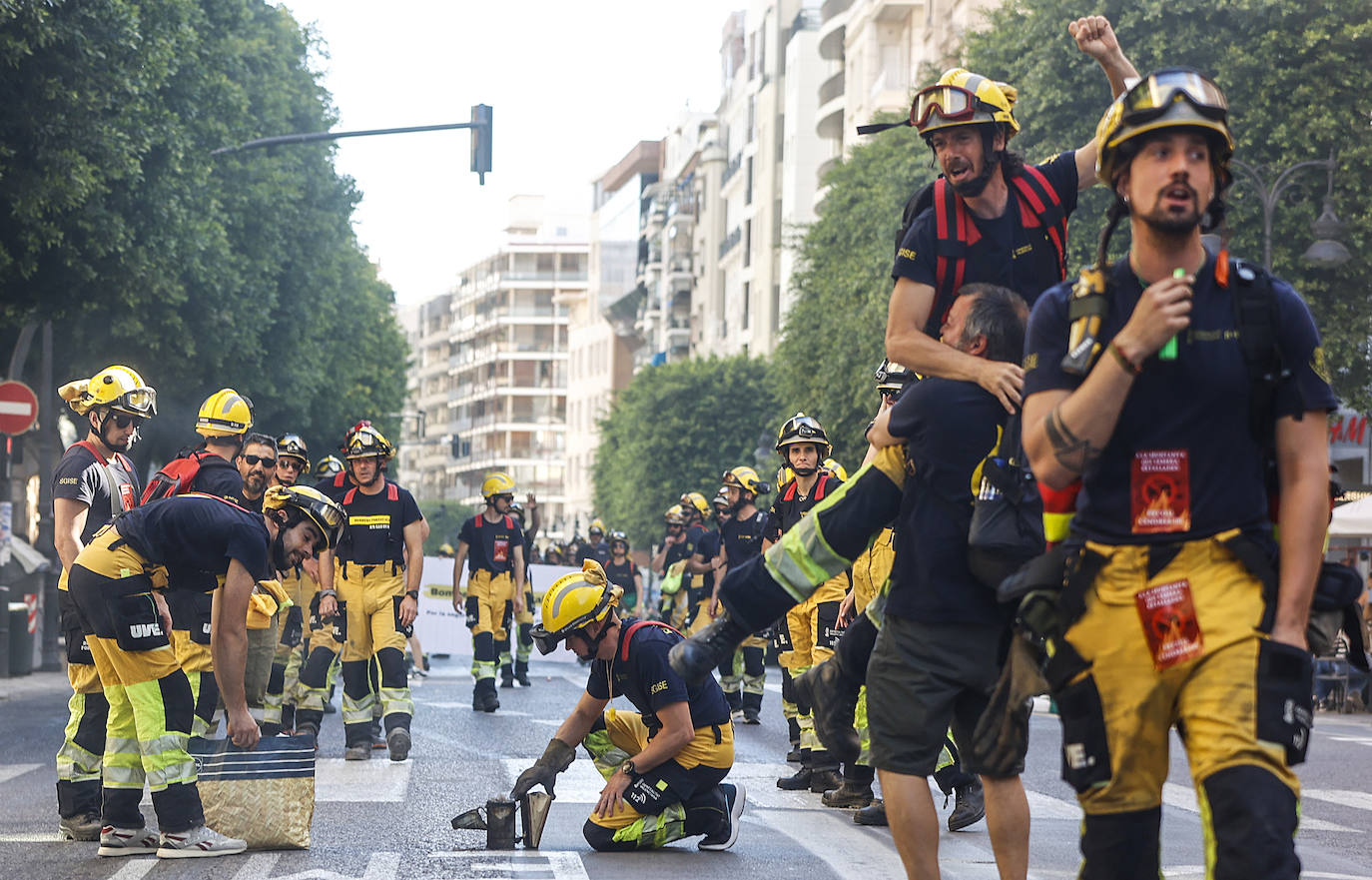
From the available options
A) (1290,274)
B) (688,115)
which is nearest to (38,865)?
(1290,274)

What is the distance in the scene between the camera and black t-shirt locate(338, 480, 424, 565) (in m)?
14.2

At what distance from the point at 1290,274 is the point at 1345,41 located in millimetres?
3567

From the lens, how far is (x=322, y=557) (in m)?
14.4

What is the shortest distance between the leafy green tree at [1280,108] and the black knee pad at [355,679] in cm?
1928

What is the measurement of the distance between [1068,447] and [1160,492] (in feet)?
0.73

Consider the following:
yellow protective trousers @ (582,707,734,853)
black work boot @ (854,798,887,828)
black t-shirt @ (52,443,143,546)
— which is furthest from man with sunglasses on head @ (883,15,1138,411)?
black t-shirt @ (52,443,143,546)

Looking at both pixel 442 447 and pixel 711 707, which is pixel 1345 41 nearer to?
pixel 711 707

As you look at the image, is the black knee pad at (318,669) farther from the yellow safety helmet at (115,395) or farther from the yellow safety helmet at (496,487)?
the yellow safety helmet at (496,487)

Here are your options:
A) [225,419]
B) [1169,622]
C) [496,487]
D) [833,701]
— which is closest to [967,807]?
[833,701]

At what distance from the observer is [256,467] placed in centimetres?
1370

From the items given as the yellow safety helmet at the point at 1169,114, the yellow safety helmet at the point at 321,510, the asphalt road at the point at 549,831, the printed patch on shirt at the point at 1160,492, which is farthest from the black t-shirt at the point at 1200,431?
the yellow safety helmet at the point at 321,510

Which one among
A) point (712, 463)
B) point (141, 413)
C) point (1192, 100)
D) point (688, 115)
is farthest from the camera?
point (688, 115)

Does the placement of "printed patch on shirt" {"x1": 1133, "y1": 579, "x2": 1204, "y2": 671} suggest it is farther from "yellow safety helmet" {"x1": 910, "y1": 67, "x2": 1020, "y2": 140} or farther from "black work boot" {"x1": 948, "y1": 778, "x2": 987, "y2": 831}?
"black work boot" {"x1": 948, "y1": 778, "x2": 987, "y2": 831}

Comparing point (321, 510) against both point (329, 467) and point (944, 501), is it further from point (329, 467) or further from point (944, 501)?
point (329, 467)
